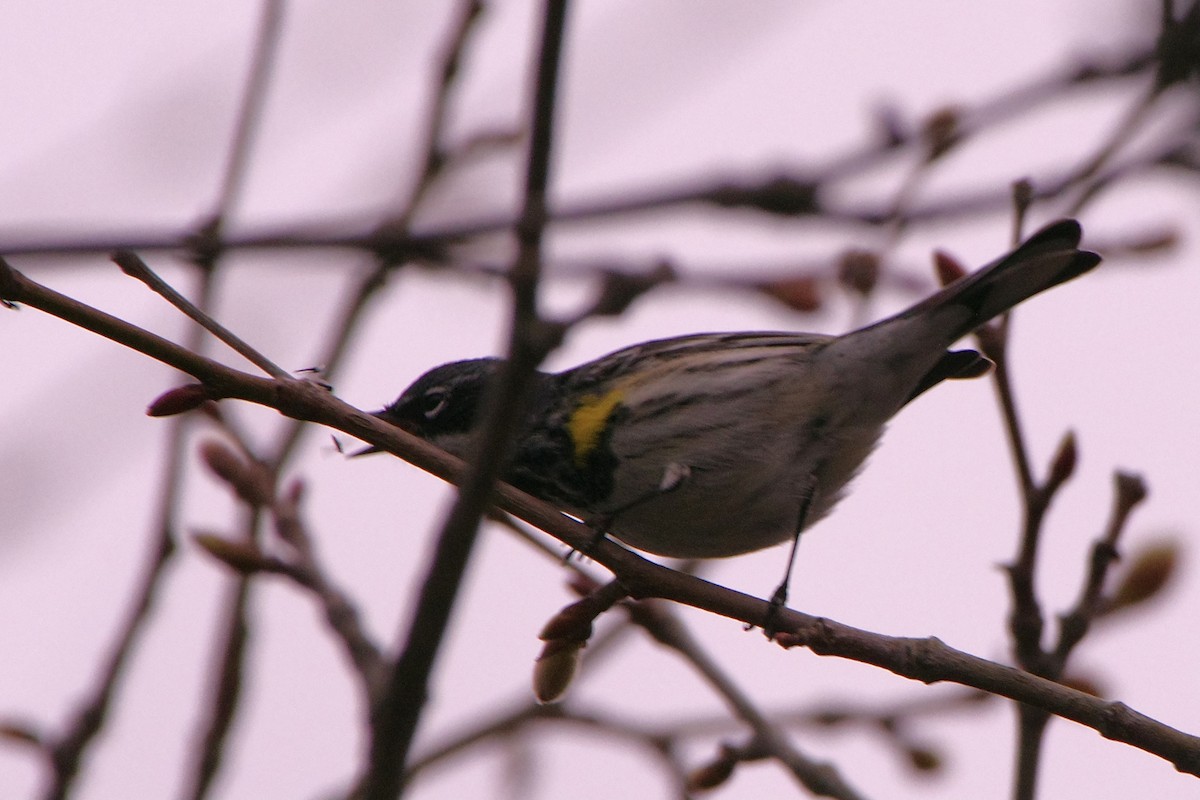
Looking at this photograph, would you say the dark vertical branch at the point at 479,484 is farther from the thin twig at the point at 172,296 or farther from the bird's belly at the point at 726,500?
the bird's belly at the point at 726,500

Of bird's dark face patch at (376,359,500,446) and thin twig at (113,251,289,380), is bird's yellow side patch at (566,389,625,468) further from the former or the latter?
thin twig at (113,251,289,380)

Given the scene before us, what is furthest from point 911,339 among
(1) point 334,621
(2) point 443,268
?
(2) point 443,268

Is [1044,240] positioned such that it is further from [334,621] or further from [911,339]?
[334,621]

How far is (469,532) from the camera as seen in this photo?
212cm

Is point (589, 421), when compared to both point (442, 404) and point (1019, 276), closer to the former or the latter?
point (442, 404)

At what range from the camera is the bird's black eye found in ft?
16.8

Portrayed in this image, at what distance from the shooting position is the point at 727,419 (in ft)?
15.4

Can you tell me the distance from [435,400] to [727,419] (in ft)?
3.71

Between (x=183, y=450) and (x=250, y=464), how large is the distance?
0.27 metres

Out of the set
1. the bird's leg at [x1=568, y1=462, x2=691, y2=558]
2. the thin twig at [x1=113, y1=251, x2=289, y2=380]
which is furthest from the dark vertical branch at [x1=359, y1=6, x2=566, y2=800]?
the bird's leg at [x1=568, y1=462, x2=691, y2=558]

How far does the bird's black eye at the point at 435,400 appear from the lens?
5125 mm

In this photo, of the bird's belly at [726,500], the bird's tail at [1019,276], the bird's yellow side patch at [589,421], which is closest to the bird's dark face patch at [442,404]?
the bird's yellow side patch at [589,421]

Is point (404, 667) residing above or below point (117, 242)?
below

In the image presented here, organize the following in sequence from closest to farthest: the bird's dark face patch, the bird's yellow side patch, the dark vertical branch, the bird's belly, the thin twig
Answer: the dark vertical branch → the thin twig → the bird's belly → the bird's yellow side patch → the bird's dark face patch
